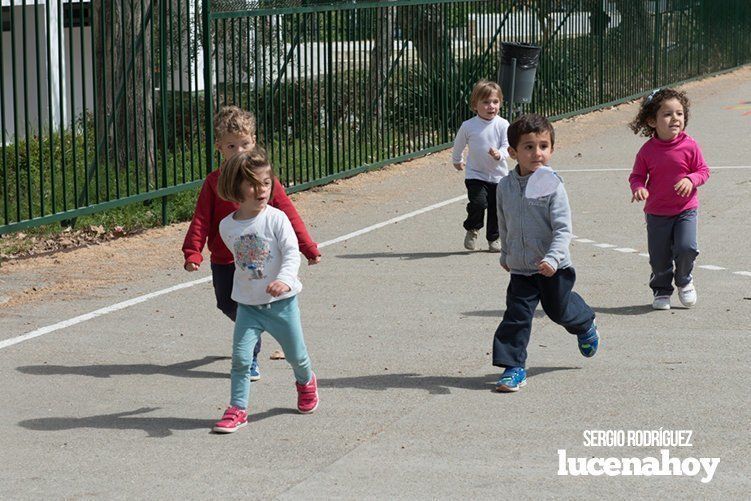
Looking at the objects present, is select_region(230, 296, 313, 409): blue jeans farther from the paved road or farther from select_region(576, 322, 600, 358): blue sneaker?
select_region(576, 322, 600, 358): blue sneaker

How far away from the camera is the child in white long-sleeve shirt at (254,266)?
6.43 metres

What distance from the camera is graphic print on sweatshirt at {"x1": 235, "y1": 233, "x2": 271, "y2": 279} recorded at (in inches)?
255

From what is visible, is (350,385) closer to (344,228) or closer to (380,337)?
(380,337)

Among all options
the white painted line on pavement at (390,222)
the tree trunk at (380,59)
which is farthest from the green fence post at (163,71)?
the tree trunk at (380,59)

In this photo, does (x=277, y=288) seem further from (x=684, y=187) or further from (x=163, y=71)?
(x=163, y=71)

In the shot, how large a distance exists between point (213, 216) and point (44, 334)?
5.90 ft

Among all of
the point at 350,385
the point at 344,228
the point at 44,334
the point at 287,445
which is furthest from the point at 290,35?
the point at 287,445

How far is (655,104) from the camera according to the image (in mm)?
8867

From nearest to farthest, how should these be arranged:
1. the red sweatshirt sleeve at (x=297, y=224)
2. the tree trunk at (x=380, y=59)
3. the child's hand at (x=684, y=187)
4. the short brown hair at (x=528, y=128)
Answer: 1. the red sweatshirt sleeve at (x=297, y=224)
2. the short brown hair at (x=528, y=128)
3. the child's hand at (x=684, y=187)
4. the tree trunk at (x=380, y=59)

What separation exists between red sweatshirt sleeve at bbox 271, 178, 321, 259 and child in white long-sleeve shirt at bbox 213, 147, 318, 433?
11.1 inches

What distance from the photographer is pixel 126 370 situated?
763cm

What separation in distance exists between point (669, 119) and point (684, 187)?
18.0 inches

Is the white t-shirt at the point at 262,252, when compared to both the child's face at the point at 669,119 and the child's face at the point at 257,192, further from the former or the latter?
the child's face at the point at 669,119

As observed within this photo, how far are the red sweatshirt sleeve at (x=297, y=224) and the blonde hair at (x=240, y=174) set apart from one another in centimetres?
31
